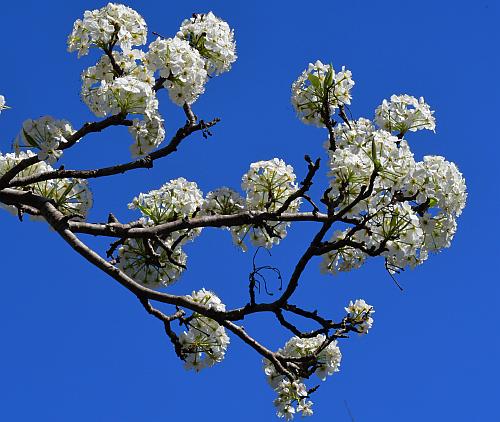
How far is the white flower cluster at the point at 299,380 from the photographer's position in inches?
Result: 306

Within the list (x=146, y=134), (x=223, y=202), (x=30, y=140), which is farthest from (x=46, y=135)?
(x=223, y=202)

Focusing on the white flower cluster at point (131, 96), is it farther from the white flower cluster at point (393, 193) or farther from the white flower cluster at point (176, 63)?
the white flower cluster at point (393, 193)

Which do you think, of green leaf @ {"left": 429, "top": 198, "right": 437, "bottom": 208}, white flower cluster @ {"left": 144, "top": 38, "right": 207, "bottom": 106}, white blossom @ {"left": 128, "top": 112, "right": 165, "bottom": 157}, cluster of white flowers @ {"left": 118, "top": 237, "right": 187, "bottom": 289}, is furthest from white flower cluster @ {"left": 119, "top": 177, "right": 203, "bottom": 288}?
green leaf @ {"left": 429, "top": 198, "right": 437, "bottom": 208}

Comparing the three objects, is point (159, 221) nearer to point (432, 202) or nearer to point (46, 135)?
point (46, 135)

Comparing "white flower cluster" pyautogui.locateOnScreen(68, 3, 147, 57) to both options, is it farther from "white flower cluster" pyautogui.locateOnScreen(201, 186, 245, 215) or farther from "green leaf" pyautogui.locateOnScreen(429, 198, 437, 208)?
"green leaf" pyautogui.locateOnScreen(429, 198, 437, 208)

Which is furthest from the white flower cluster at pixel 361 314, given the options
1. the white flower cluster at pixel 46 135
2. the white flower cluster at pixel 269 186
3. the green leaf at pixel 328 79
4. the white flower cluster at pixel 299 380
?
the white flower cluster at pixel 46 135

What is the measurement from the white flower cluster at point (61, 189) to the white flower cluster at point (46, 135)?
1.81 ft

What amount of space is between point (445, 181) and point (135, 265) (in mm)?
3045

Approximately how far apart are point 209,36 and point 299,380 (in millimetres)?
3816

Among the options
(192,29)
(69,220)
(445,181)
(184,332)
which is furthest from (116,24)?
(445,181)

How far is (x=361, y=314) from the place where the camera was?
772 centimetres

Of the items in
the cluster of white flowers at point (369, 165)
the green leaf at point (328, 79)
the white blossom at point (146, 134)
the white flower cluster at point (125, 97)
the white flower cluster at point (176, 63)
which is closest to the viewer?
the cluster of white flowers at point (369, 165)

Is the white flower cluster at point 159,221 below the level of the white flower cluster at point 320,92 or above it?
below

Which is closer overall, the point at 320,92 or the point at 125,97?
the point at 125,97
